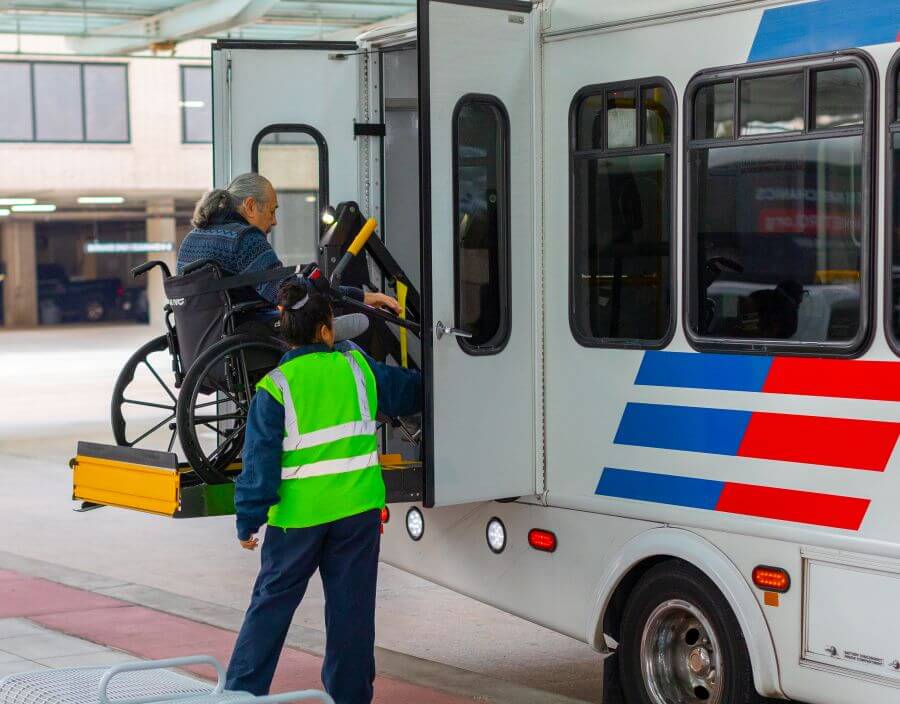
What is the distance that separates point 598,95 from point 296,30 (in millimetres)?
13902

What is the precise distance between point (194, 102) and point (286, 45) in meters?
37.1

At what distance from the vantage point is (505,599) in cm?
→ 602

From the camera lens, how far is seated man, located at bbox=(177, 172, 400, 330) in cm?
607

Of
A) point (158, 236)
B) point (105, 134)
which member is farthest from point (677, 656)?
point (158, 236)

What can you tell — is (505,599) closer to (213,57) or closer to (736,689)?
(736,689)

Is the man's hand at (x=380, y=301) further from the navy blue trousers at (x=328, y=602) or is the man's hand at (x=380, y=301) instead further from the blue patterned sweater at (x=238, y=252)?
the navy blue trousers at (x=328, y=602)

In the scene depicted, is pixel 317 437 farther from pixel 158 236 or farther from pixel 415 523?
pixel 158 236

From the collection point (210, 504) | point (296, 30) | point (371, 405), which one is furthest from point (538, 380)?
point (296, 30)

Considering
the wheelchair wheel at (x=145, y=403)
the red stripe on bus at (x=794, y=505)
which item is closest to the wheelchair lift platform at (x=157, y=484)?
the wheelchair wheel at (x=145, y=403)

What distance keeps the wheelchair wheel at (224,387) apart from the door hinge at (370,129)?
154cm

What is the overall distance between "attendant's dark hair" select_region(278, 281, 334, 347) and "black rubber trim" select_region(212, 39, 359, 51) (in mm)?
2283

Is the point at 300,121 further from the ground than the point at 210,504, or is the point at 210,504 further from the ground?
the point at 300,121

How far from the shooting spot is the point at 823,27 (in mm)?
4863

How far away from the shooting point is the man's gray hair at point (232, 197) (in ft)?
20.4
